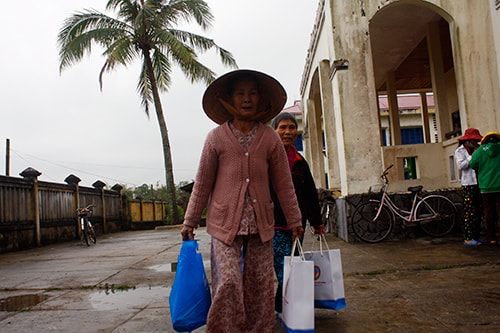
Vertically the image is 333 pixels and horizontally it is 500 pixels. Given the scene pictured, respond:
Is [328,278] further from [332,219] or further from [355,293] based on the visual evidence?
[332,219]

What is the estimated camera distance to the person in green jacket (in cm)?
564

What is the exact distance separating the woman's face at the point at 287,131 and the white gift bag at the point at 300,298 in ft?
3.73

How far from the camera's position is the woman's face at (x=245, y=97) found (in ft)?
8.96

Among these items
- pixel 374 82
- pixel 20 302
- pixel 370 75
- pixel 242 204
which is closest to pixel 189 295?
pixel 242 204

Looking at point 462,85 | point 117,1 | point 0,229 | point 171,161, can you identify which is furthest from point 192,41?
point 462,85

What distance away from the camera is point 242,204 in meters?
2.56

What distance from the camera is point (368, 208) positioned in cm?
694

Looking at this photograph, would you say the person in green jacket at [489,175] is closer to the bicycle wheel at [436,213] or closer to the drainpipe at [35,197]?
the bicycle wheel at [436,213]

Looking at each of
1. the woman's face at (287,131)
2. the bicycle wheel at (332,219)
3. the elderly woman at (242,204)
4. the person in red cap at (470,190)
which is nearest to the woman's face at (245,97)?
the elderly woman at (242,204)

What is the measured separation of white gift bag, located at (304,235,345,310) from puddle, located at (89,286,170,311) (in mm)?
1689

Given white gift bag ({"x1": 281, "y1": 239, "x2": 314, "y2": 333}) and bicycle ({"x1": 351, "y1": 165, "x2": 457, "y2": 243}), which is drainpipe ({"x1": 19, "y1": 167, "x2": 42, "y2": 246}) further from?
white gift bag ({"x1": 281, "y1": 239, "x2": 314, "y2": 333})

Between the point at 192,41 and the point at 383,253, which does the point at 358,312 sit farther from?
the point at 192,41

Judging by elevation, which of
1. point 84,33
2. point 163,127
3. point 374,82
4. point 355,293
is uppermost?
point 84,33

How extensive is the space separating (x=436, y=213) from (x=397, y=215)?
1.98 feet
